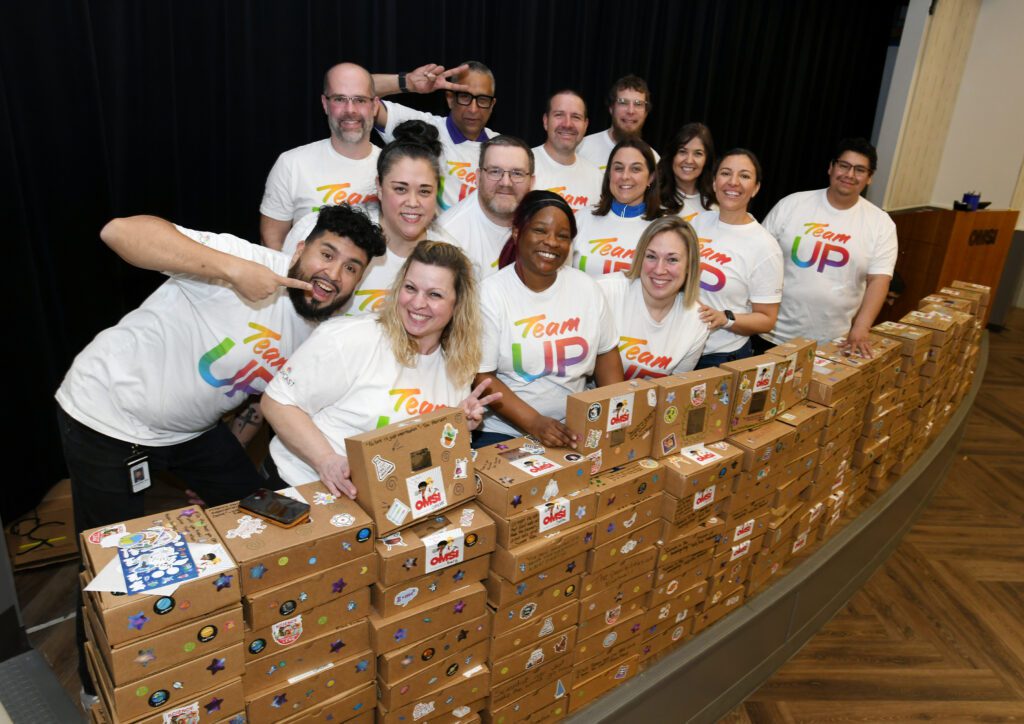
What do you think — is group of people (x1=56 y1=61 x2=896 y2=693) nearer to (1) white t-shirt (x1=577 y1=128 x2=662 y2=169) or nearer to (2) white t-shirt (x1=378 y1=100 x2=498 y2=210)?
(2) white t-shirt (x1=378 y1=100 x2=498 y2=210)

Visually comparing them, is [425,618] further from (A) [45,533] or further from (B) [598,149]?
(B) [598,149]

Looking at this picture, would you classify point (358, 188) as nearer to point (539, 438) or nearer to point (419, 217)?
point (419, 217)

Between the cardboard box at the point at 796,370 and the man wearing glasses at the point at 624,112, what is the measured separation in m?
1.29

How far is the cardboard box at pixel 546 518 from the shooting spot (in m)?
1.66

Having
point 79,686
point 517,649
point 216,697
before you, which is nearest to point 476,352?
point 517,649

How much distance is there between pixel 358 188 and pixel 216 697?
193cm

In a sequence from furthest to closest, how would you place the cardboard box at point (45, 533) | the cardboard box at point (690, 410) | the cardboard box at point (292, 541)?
the cardboard box at point (45, 533) < the cardboard box at point (690, 410) < the cardboard box at point (292, 541)

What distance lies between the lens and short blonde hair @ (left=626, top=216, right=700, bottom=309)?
2.35m

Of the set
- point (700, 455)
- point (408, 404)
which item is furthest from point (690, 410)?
point (408, 404)

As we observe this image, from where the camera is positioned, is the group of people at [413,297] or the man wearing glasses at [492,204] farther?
the man wearing glasses at [492,204]

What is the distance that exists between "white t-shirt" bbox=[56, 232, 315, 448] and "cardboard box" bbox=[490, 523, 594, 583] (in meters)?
0.87

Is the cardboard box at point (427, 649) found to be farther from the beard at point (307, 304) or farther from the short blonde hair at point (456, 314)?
the beard at point (307, 304)

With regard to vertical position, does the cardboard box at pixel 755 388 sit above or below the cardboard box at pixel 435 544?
above

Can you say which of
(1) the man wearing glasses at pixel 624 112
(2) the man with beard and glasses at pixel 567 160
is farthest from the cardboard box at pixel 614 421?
(1) the man wearing glasses at pixel 624 112
